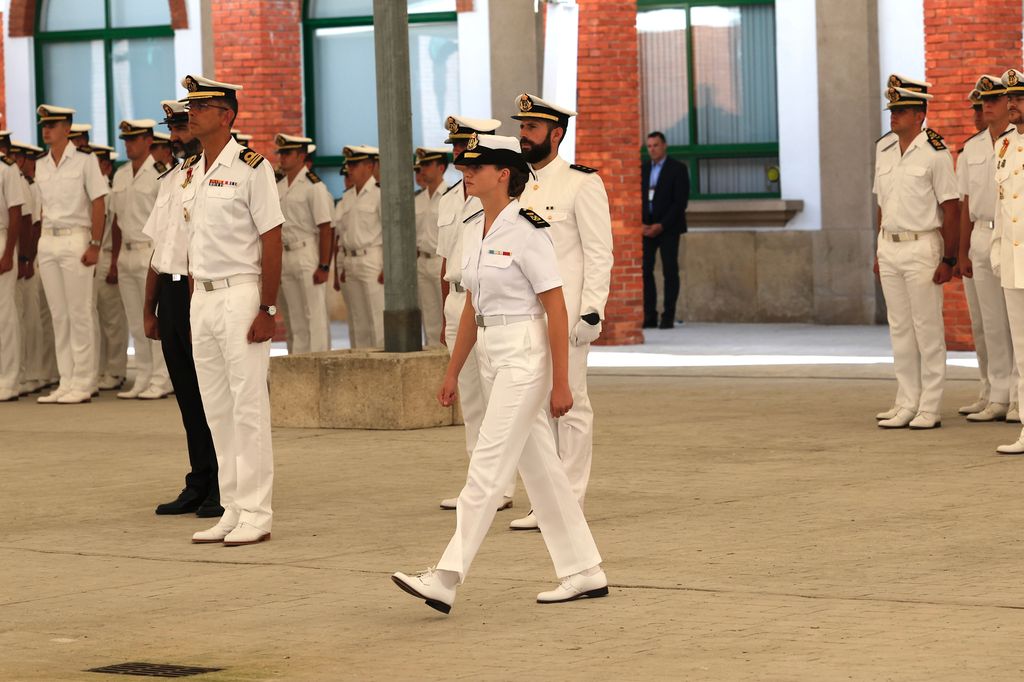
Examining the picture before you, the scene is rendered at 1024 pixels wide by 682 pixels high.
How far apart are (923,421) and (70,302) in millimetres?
7106

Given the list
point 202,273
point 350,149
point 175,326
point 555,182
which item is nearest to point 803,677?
point 555,182

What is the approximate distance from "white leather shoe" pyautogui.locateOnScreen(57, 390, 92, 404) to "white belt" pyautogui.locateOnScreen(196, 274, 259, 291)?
747 centimetres

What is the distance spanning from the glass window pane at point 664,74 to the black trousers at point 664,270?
1.62 metres

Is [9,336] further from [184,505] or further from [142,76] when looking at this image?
[142,76]

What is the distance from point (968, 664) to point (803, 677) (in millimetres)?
541

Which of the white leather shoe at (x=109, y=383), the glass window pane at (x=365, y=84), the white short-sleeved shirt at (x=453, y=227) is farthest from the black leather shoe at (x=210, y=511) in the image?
the glass window pane at (x=365, y=84)

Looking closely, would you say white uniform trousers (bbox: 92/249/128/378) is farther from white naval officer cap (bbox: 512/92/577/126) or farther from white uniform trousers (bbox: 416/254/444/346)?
white naval officer cap (bbox: 512/92/577/126)

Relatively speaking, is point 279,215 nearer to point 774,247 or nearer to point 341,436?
point 341,436

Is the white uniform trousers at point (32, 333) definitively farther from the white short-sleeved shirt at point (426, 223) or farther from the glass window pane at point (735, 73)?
the glass window pane at point (735, 73)

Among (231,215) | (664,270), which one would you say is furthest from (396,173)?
(664,270)

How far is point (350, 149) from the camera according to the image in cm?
1759

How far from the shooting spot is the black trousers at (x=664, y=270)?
21969 millimetres

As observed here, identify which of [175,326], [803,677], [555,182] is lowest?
[803,677]

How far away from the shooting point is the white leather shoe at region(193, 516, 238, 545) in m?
9.38
